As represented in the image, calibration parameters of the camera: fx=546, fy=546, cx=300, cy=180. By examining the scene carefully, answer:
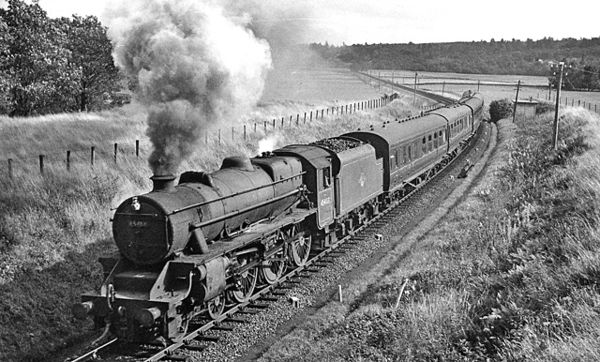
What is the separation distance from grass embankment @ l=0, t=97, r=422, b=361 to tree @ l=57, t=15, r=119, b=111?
42.8 ft

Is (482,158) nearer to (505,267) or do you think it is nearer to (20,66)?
(505,267)

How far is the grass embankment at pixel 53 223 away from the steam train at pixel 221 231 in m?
2.03

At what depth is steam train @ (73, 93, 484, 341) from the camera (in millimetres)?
8992

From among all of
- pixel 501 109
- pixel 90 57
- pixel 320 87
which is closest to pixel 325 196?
pixel 90 57

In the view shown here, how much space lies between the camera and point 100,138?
73.7 ft

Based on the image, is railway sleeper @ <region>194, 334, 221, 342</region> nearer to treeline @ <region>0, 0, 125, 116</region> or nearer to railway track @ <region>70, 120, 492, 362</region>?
railway track @ <region>70, 120, 492, 362</region>

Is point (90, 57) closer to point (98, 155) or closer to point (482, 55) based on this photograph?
point (98, 155)

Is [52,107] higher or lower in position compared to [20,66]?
lower

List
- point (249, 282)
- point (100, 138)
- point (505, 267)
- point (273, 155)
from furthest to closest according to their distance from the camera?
point (100, 138) < point (273, 155) < point (249, 282) < point (505, 267)

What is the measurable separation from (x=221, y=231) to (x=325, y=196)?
427 centimetres

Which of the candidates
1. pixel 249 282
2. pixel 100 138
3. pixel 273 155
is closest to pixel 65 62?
pixel 100 138

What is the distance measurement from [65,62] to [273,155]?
2173cm

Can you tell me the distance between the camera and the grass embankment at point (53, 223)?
1059 cm

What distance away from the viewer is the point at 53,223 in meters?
13.7
